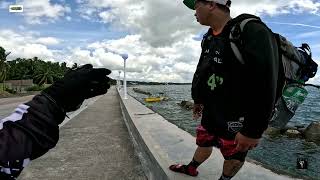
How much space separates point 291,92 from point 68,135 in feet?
25.8

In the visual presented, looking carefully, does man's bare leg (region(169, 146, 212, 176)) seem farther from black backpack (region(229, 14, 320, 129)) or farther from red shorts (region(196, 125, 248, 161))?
black backpack (region(229, 14, 320, 129))

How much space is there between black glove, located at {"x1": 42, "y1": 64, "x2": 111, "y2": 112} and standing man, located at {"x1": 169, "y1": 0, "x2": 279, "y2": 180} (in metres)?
1.68

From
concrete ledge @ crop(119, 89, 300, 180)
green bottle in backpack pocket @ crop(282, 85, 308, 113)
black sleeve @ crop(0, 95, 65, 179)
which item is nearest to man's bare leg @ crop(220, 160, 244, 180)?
green bottle in backpack pocket @ crop(282, 85, 308, 113)

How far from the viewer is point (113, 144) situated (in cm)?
870

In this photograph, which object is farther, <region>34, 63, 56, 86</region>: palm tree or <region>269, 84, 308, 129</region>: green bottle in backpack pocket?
<region>34, 63, 56, 86</region>: palm tree

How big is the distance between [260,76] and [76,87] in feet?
5.88

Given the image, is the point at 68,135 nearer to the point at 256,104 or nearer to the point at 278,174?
the point at 278,174

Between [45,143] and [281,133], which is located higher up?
[45,143]

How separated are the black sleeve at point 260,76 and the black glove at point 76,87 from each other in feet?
5.46

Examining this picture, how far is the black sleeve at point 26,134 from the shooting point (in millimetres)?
1241

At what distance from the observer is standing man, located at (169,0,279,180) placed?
9.42ft

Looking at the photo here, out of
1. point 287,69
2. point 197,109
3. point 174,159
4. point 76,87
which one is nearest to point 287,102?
point 287,69

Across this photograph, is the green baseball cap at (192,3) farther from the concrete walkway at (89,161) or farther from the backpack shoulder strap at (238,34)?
the concrete walkway at (89,161)

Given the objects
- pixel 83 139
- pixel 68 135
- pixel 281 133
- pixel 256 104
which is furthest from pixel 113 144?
pixel 281 133
